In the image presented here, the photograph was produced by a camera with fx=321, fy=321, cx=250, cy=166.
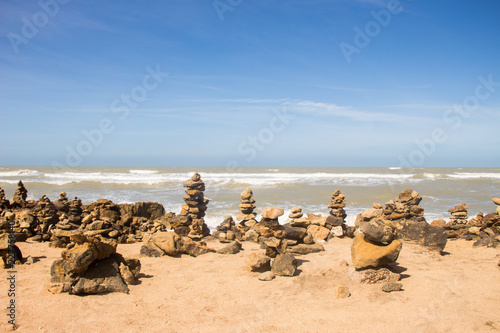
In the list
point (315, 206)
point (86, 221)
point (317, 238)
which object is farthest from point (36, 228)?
point (315, 206)

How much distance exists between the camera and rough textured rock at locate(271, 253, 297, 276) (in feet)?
26.2

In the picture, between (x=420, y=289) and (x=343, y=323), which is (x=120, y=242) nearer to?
(x=343, y=323)

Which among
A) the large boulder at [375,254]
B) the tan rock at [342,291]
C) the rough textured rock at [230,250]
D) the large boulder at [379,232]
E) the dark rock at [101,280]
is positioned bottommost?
the rough textured rock at [230,250]

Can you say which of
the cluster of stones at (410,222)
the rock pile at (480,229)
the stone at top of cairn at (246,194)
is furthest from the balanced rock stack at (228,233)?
the rock pile at (480,229)

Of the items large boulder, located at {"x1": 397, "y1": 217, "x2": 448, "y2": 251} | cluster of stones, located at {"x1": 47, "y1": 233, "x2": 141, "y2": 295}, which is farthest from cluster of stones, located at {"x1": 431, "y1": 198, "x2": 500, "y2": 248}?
cluster of stones, located at {"x1": 47, "y1": 233, "x2": 141, "y2": 295}

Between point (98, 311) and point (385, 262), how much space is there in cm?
599

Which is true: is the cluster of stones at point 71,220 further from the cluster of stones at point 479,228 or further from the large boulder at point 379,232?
the cluster of stones at point 479,228

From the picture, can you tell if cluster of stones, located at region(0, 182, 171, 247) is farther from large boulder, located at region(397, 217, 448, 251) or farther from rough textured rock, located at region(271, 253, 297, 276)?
large boulder, located at region(397, 217, 448, 251)

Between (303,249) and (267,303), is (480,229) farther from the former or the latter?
(267,303)

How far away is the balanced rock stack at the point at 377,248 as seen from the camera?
282 inches

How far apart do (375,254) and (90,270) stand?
6.18m

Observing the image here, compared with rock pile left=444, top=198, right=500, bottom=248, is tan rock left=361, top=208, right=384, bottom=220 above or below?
above

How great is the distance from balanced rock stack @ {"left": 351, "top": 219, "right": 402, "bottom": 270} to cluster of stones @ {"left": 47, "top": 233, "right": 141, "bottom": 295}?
5.19m

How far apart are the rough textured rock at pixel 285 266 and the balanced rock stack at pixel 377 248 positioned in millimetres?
1528
